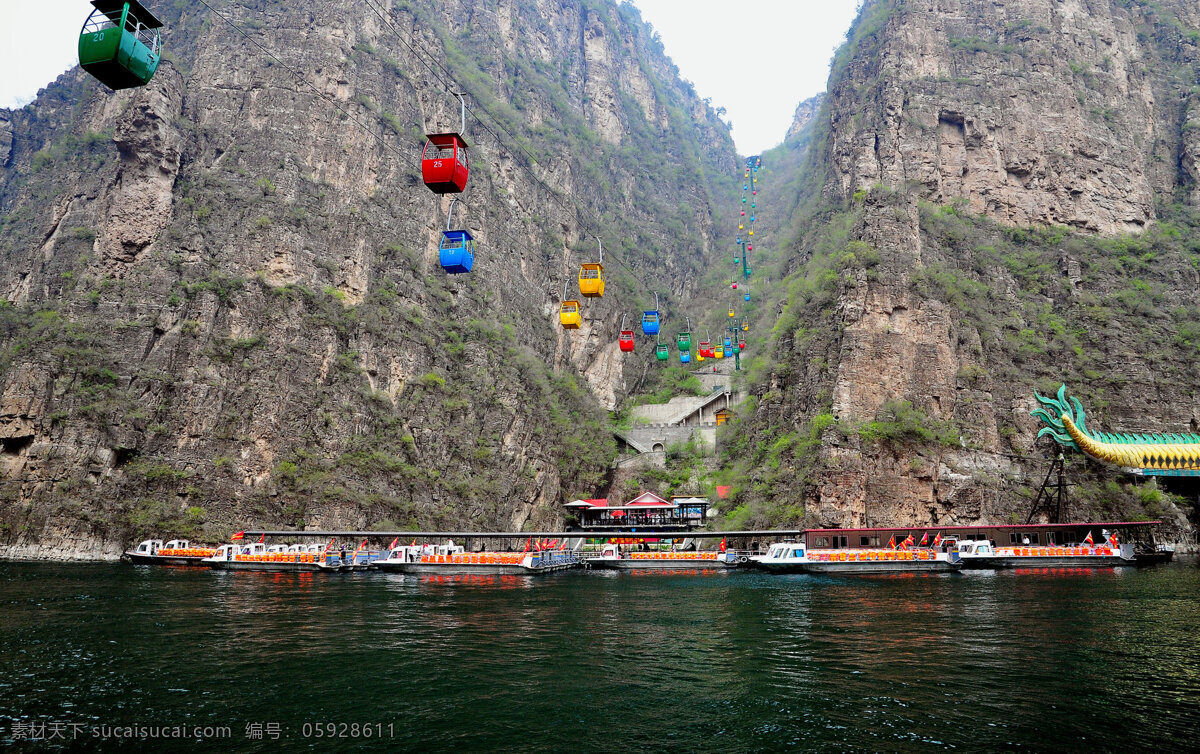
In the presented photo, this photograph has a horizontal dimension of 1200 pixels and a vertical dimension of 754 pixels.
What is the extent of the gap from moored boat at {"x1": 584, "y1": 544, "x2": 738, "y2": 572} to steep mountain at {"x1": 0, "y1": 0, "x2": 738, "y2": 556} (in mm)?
12864

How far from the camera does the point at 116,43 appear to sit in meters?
17.5

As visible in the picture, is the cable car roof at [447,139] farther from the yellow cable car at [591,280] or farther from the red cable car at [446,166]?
the yellow cable car at [591,280]

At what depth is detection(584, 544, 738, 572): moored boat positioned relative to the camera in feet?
206

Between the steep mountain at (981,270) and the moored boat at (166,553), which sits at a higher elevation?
the steep mountain at (981,270)

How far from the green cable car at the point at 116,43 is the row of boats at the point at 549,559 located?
44644mm

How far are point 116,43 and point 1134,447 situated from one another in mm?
76118

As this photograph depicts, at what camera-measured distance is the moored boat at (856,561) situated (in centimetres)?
5456

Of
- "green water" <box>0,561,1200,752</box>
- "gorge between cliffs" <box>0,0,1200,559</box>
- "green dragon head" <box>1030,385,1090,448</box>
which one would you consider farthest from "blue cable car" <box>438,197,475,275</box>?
"green dragon head" <box>1030,385,1090,448</box>

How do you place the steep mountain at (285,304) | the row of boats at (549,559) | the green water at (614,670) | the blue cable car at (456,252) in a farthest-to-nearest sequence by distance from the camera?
the steep mountain at (285,304), the row of boats at (549,559), the blue cable car at (456,252), the green water at (614,670)

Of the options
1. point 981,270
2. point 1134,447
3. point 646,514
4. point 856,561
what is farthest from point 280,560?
point 981,270

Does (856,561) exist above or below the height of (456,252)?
below

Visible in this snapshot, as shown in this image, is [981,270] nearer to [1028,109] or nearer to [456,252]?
[1028,109]

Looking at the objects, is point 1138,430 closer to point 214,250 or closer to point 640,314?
point 640,314

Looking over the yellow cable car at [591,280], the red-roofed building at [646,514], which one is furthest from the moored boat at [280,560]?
the yellow cable car at [591,280]
